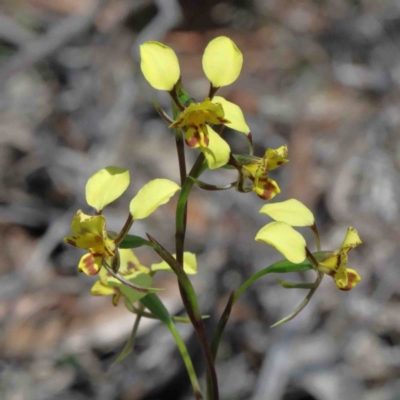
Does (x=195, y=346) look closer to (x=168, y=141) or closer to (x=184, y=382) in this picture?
(x=184, y=382)

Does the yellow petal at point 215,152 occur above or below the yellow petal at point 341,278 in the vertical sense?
above

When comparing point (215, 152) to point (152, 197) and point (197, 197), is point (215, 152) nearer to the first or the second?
point (152, 197)

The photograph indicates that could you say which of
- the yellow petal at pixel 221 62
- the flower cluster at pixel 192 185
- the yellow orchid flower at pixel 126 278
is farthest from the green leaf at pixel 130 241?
the yellow petal at pixel 221 62

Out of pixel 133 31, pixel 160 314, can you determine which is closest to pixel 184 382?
pixel 160 314

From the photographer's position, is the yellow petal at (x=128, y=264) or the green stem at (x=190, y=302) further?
the yellow petal at (x=128, y=264)

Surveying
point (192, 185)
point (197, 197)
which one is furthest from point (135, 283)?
point (197, 197)

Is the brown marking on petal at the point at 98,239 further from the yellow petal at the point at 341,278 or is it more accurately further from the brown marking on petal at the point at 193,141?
the yellow petal at the point at 341,278
